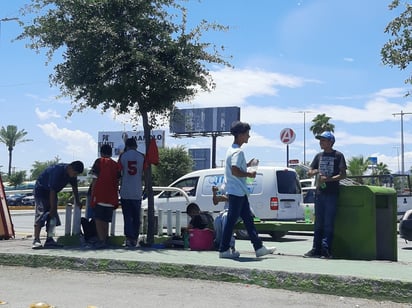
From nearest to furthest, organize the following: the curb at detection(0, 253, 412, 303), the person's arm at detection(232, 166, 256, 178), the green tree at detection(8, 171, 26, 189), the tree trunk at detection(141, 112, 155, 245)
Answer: the curb at detection(0, 253, 412, 303)
the person's arm at detection(232, 166, 256, 178)
the tree trunk at detection(141, 112, 155, 245)
the green tree at detection(8, 171, 26, 189)

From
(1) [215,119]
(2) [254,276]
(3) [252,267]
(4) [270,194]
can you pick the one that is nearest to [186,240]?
(3) [252,267]

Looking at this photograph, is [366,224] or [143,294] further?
[366,224]

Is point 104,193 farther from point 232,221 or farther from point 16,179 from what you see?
point 16,179

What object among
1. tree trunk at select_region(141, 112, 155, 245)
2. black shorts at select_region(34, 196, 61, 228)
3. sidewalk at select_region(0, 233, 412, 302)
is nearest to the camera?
sidewalk at select_region(0, 233, 412, 302)

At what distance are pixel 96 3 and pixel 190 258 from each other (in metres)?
4.49

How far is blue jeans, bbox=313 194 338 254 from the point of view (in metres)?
7.32

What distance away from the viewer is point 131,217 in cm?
876

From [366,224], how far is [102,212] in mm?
3973

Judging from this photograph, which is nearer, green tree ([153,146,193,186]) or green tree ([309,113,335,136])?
green tree ([153,146,193,186])

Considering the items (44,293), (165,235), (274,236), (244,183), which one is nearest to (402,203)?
(274,236)

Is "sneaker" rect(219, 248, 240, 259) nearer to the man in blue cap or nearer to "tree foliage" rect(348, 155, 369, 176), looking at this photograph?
the man in blue cap

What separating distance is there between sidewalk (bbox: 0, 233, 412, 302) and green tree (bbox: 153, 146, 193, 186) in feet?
119

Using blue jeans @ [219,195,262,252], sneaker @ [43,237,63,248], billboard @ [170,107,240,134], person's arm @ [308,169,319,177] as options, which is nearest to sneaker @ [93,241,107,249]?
sneaker @ [43,237,63,248]

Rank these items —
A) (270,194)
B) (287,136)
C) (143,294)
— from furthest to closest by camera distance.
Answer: (287,136)
(270,194)
(143,294)
